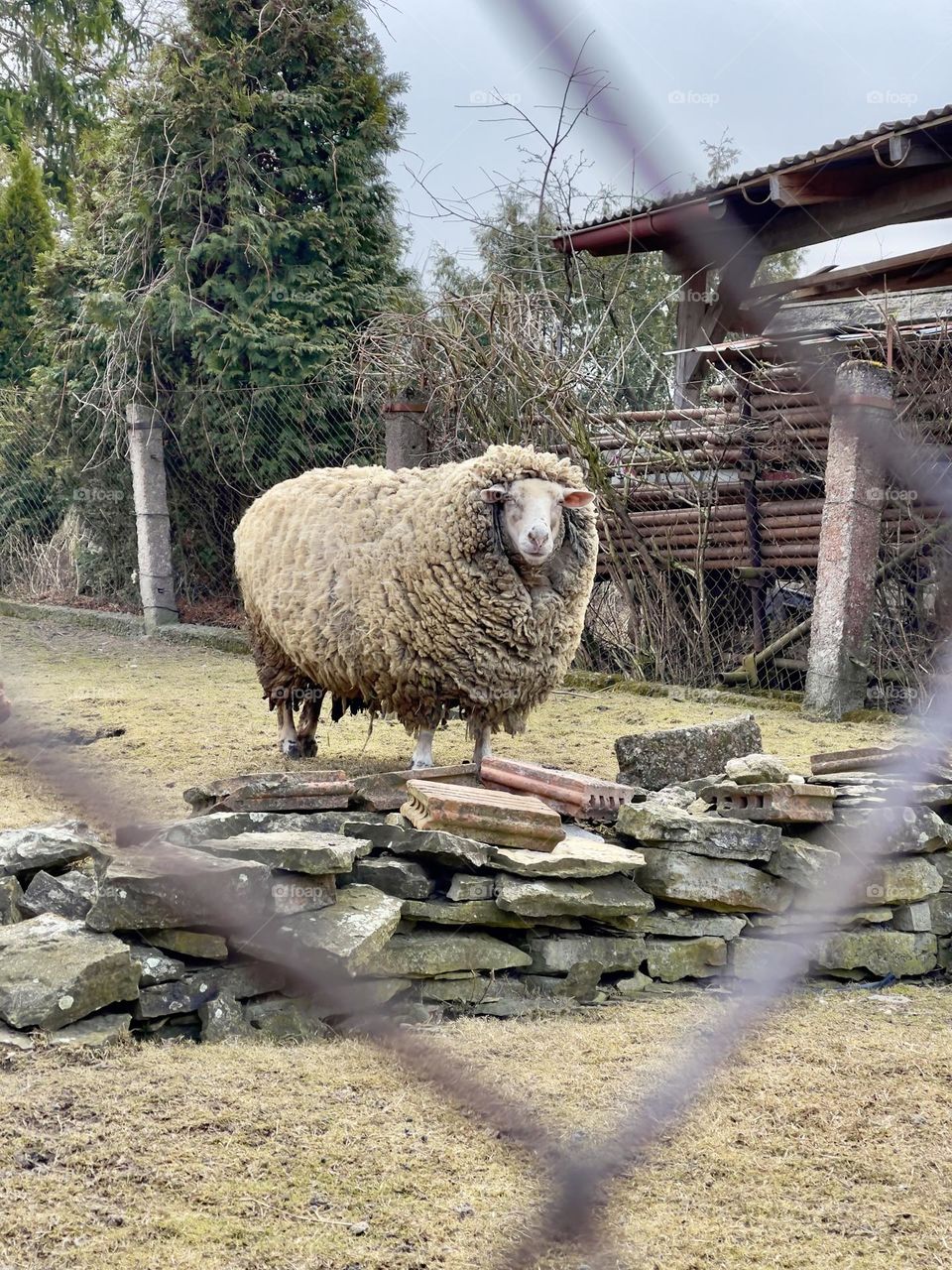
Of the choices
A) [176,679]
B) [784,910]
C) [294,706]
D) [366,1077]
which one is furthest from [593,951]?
[176,679]

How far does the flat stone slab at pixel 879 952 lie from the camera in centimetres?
458

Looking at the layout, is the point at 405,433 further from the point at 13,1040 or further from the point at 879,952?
the point at 13,1040

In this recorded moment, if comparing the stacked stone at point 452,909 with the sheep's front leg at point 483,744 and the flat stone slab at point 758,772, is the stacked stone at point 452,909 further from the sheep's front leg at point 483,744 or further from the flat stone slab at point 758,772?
the sheep's front leg at point 483,744

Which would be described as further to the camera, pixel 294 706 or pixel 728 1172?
pixel 294 706

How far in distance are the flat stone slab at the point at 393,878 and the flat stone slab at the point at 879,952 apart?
1.47 meters

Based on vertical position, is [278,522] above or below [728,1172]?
above

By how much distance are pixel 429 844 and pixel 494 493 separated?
5.24 ft

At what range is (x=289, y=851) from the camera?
3.91 metres

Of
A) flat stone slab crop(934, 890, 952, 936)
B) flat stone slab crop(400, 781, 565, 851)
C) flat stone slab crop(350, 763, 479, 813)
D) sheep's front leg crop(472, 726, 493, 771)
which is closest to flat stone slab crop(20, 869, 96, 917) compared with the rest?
flat stone slab crop(350, 763, 479, 813)

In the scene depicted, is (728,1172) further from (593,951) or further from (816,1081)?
(593,951)

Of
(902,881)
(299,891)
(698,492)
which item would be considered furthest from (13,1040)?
(698,492)

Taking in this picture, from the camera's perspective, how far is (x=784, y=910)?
4.60 m

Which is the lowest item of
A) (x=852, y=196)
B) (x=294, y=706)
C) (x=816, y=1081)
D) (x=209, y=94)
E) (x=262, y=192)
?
(x=816, y=1081)

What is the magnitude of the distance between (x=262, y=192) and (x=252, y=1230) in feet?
34.6
